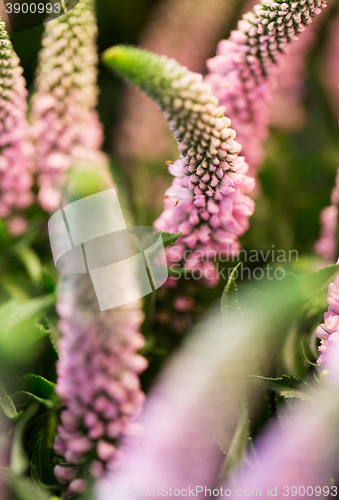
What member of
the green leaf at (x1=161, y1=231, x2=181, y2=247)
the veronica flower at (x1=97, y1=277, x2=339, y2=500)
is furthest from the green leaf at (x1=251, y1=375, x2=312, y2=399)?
the green leaf at (x1=161, y1=231, x2=181, y2=247)

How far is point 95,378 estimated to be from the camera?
218 millimetres

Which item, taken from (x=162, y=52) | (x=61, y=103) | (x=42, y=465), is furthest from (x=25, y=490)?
(x=162, y=52)

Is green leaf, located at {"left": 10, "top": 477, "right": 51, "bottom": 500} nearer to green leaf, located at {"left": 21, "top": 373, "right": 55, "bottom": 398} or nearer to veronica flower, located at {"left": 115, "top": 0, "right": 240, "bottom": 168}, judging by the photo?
green leaf, located at {"left": 21, "top": 373, "right": 55, "bottom": 398}

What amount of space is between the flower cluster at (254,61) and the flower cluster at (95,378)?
17 centimetres

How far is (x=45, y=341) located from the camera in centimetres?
29

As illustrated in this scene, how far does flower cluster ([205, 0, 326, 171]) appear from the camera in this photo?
0.25 metres

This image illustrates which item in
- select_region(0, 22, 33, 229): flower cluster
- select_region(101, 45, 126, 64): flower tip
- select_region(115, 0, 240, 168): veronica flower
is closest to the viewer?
select_region(101, 45, 126, 64): flower tip

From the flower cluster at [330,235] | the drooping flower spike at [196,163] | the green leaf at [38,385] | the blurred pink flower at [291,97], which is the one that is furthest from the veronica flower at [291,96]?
the green leaf at [38,385]

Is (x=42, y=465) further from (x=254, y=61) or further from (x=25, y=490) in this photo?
(x=254, y=61)

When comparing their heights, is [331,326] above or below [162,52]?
below

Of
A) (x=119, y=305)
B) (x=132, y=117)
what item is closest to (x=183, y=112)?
(x=119, y=305)

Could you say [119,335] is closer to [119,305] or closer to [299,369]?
[119,305]

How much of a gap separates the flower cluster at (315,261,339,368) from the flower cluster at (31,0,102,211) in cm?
22

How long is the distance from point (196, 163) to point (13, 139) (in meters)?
0.18
